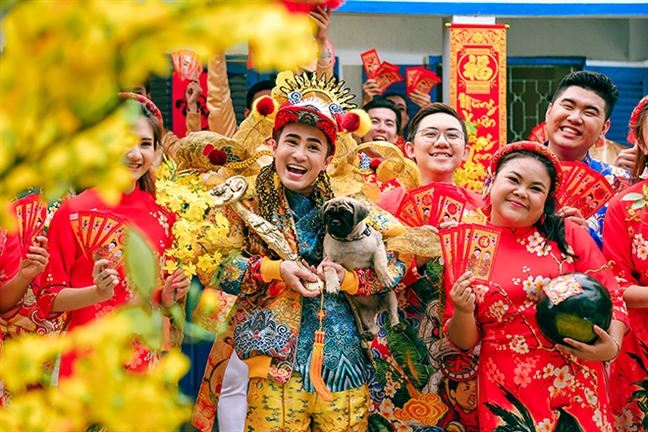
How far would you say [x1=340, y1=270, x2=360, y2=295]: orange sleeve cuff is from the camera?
3.37m

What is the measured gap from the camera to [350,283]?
11.1 ft

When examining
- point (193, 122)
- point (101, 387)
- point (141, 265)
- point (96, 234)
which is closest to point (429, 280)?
point (96, 234)

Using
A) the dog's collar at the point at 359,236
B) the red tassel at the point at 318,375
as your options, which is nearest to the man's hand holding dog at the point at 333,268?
the dog's collar at the point at 359,236

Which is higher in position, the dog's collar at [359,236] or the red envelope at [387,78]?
the red envelope at [387,78]

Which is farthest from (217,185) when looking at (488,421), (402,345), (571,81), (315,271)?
(571,81)

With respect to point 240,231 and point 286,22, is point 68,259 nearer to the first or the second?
point 240,231

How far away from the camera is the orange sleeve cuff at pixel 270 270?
332 cm

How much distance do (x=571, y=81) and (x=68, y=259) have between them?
256cm

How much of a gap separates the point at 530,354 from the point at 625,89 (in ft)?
17.7

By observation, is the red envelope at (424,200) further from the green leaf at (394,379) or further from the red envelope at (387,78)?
the red envelope at (387,78)

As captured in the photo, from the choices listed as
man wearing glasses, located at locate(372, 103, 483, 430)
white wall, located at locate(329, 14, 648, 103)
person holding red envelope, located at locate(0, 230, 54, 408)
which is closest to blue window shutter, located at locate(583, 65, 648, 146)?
white wall, located at locate(329, 14, 648, 103)

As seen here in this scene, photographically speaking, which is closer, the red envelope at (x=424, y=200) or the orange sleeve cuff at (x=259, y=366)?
the orange sleeve cuff at (x=259, y=366)

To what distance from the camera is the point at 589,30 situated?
826cm

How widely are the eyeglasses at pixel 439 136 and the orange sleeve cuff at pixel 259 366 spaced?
1500mm
